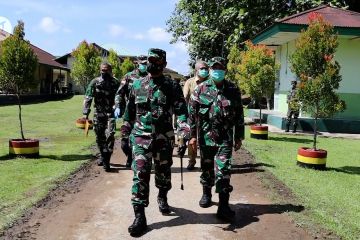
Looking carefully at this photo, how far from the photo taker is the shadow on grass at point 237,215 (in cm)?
597

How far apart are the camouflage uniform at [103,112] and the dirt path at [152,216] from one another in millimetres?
1074

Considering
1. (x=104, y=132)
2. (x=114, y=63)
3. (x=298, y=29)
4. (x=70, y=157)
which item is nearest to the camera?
(x=104, y=132)

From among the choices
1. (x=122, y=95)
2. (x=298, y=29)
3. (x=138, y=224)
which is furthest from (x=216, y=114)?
(x=298, y=29)

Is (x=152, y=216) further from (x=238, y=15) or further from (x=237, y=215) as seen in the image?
(x=238, y=15)

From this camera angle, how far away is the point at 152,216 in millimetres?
6312

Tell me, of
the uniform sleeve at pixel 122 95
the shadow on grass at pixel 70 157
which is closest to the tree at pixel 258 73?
the shadow on grass at pixel 70 157

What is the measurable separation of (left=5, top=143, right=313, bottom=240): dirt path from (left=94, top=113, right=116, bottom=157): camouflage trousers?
1.04 metres

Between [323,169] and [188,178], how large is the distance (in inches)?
132

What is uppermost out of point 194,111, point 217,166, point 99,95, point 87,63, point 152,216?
point 87,63

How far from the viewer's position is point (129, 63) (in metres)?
43.5

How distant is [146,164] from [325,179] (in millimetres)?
4803

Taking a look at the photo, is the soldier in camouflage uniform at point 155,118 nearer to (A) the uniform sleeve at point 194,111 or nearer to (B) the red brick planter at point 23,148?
(A) the uniform sleeve at point 194,111

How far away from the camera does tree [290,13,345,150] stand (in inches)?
424

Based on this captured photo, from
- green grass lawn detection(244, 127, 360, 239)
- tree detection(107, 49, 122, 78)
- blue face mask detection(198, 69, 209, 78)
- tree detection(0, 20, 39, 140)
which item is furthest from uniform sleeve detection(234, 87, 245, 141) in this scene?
tree detection(107, 49, 122, 78)
